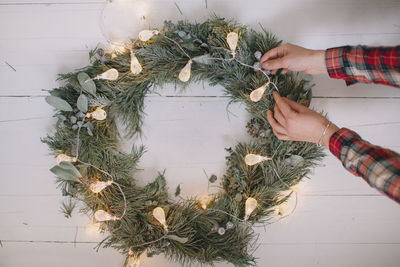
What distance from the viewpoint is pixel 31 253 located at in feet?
4.12

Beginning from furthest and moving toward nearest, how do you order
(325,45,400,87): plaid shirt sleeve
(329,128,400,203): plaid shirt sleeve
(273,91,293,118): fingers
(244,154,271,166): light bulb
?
(244,154,271,166): light bulb
(273,91,293,118): fingers
(325,45,400,87): plaid shirt sleeve
(329,128,400,203): plaid shirt sleeve

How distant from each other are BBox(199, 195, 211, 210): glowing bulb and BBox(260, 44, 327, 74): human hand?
568mm

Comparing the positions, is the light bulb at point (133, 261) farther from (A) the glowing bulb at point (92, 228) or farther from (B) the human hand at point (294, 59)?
(B) the human hand at point (294, 59)

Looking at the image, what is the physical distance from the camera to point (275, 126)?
996 mm

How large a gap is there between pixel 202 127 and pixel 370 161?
64 centimetres

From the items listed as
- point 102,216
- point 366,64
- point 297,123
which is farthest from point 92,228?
point 366,64

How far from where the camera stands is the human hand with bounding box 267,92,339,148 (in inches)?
36.5

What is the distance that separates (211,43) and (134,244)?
0.82m

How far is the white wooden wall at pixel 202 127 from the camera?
1189 mm

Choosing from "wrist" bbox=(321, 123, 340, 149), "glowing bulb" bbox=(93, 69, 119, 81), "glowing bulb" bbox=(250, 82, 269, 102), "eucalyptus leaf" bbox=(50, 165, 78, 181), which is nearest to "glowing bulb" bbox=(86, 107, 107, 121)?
"glowing bulb" bbox=(93, 69, 119, 81)

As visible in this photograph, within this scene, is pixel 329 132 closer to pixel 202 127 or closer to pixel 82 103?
pixel 202 127

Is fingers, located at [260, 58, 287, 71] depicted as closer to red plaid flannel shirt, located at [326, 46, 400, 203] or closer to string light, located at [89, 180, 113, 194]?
red plaid flannel shirt, located at [326, 46, 400, 203]

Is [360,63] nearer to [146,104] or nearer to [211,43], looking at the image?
[211,43]

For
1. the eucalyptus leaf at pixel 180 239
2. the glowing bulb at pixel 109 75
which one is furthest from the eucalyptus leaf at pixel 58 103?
the eucalyptus leaf at pixel 180 239
